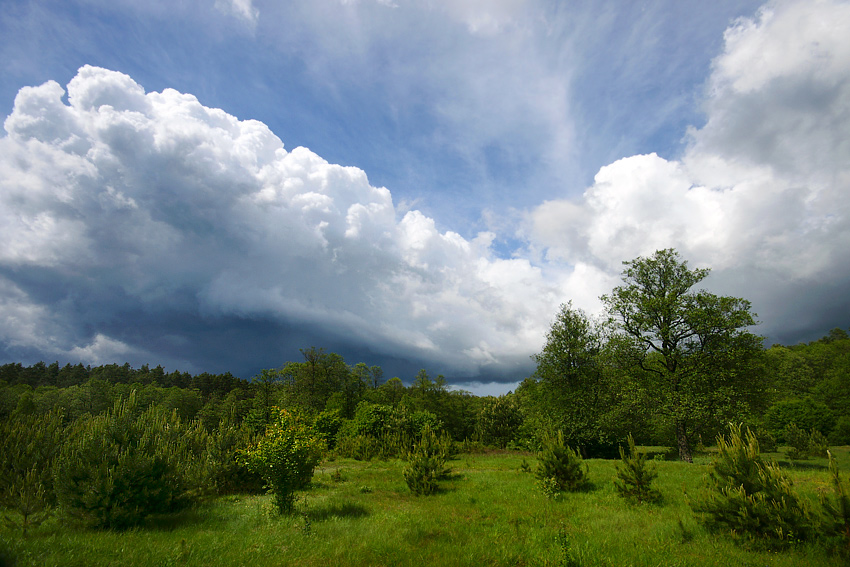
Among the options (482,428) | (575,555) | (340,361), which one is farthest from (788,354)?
(575,555)

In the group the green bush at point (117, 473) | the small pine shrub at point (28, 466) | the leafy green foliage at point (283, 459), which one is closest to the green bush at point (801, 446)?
the leafy green foliage at point (283, 459)

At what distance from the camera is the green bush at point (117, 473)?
9.70 metres

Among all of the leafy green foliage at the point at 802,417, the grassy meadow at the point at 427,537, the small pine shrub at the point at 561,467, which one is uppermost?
the leafy green foliage at the point at 802,417

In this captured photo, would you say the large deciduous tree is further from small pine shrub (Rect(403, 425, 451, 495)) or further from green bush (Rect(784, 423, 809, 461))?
small pine shrub (Rect(403, 425, 451, 495))

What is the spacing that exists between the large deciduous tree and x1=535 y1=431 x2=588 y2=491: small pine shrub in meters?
11.0

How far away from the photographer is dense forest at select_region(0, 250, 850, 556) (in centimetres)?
1038

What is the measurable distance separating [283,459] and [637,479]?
12383mm

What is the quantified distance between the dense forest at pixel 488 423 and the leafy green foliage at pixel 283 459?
1.7 inches

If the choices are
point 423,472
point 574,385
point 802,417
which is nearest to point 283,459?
point 423,472

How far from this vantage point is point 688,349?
23.3 m

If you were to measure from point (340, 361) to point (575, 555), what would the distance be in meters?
58.3

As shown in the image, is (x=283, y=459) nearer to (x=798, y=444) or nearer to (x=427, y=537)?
(x=427, y=537)

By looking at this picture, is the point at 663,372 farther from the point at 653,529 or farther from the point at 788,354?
the point at 788,354

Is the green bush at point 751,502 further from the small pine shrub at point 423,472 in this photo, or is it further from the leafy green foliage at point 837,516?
the small pine shrub at point 423,472
